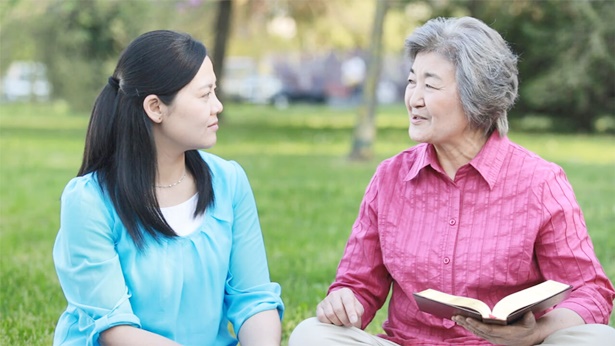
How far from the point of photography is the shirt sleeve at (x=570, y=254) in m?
3.20

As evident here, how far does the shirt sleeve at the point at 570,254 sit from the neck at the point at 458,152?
265 millimetres

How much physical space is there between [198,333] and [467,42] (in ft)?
4.17

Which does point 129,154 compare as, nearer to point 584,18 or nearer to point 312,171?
point 312,171

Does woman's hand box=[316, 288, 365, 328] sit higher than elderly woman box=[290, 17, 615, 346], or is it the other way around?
elderly woman box=[290, 17, 615, 346]

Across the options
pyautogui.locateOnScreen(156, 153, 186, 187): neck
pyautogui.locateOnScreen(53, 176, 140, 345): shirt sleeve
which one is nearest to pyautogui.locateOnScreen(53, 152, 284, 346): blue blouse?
pyautogui.locateOnScreen(53, 176, 140, 345): shirt sleeve

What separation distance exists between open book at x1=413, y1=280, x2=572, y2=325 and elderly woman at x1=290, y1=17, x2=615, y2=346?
0.27 metres

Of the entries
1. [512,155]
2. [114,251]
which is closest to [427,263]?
[512,155]

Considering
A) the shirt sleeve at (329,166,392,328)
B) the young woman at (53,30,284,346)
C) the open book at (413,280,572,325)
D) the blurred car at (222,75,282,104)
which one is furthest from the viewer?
the blurred car at (222,75,282,104)

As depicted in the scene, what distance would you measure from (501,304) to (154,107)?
4.04ft

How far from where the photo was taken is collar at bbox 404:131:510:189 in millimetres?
3316

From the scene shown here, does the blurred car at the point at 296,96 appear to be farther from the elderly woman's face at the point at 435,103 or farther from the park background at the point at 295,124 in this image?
the elderly woman's face at the point at 435,103

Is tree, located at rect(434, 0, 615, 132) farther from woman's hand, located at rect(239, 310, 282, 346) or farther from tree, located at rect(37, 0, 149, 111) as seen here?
woman's hand, located at rect(239, 310, 282, 346)

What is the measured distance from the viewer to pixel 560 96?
62.4 ft

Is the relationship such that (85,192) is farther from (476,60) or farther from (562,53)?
(562,53)
